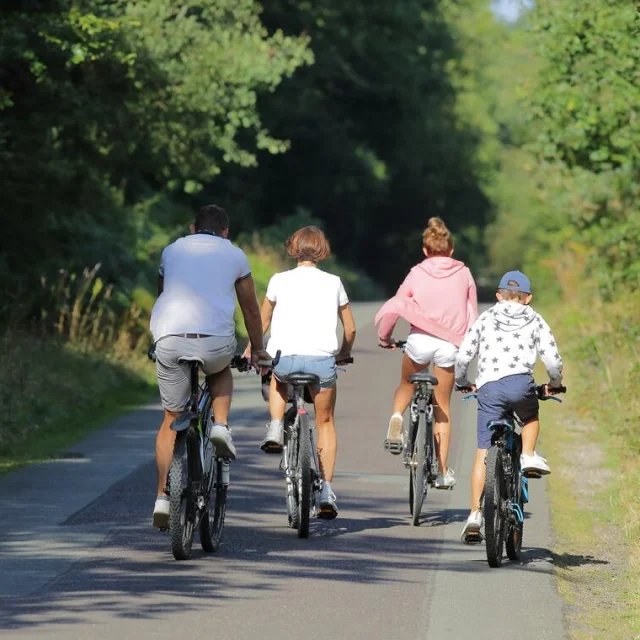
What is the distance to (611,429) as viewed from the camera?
16.1 metres

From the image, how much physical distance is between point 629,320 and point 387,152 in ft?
139

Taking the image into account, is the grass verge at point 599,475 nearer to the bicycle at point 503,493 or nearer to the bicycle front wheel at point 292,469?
the bicycle at point 503,493

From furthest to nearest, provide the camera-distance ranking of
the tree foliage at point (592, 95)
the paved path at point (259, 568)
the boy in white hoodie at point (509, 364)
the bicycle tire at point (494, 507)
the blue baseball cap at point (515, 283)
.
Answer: the tree foliage at point (592, 95) → the blue baseball cap at point (515, 283) → the boy in white hoodie at point (509, 364) → the bicycle tire at point (494, 507) → the paved path at point (259, 568)

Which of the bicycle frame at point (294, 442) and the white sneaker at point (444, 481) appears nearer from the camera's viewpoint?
the bicycle frame at point (294, 442)

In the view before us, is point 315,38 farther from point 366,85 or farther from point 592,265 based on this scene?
point 592,265

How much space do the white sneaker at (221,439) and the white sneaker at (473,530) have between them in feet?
4.59

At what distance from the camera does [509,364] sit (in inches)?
378

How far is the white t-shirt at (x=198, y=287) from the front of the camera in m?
9.48

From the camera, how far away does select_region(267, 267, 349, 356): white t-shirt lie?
34.5 ft

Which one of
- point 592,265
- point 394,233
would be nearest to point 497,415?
point 592,265

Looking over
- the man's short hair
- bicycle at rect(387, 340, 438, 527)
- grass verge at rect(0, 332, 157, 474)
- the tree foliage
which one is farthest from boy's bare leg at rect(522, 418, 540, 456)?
the tree foliage

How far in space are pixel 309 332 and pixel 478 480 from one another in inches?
58.3

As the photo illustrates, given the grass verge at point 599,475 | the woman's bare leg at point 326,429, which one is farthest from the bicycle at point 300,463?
the grass verge at point 599,475

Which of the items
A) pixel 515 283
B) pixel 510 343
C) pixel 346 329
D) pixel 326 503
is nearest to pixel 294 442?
pixel 326 503
